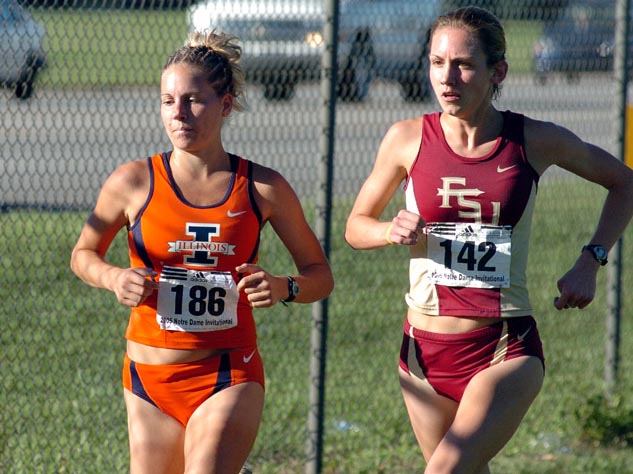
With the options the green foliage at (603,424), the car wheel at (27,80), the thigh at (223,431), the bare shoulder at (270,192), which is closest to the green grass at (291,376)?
the green foliage at (603,424)

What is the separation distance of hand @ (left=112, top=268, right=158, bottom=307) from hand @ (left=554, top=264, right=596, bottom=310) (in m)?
1.45

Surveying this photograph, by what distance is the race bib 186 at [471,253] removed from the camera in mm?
3666

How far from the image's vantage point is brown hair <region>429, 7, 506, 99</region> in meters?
3.63

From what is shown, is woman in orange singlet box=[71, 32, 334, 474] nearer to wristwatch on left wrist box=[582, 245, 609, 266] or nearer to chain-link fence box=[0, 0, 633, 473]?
wristwatch on left wrist box=[582, 245, 609, 266]

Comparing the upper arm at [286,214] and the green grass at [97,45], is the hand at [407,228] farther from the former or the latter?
the green grass at [97,45]

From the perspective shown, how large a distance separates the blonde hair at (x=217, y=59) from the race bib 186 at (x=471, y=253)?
852 millimetres

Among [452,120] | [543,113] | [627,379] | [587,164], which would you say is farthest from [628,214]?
[543,113]

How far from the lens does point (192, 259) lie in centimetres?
340

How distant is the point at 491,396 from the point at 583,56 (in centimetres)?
446

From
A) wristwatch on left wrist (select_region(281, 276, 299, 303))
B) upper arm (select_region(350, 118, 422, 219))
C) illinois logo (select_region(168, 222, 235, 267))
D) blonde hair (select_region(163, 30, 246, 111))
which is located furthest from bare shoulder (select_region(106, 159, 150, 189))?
upper arm (select_region(350, 118, 422, 219))

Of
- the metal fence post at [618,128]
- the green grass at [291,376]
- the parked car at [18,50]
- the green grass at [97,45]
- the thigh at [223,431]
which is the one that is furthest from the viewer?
the metal fence post at [618,128]

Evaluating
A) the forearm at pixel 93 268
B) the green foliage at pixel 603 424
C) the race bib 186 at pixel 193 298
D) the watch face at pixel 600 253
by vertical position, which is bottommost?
the green foliage at pixel 603 424

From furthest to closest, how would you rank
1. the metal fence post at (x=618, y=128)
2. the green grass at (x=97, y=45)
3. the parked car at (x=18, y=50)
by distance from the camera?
the metal fence post at (x=618, y=128)
the green grass at (x=97, y=45)
the parked car at (x=18, y=50)

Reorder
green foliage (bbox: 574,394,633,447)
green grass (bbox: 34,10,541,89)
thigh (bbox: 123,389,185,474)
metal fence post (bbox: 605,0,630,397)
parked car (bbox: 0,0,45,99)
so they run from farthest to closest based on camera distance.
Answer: metal fence post (bbox: 605,0,630,397) → green foliage (bbox: 574,394,633,447) → green grass (bbox: 34,10,541,89) → parked car (bbox: 0,0,45,99) → thigh (bbox: 123,389,185,474)
